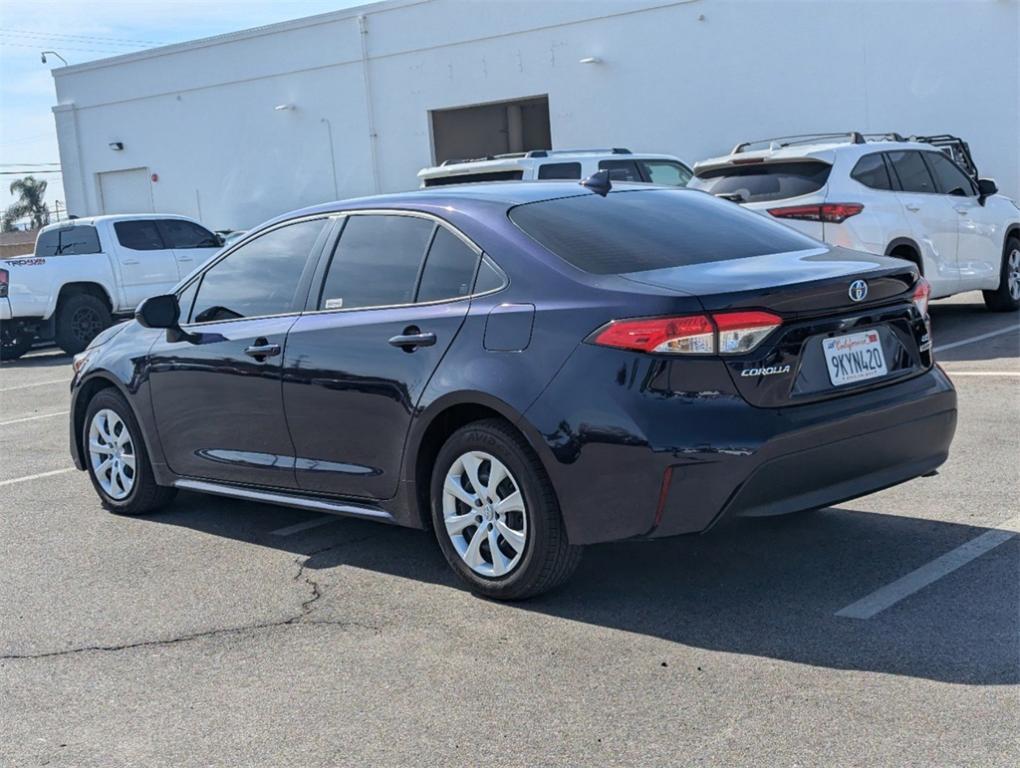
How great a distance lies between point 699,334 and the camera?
Answer: 14.9 feet

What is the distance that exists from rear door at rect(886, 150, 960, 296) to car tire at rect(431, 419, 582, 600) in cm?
761

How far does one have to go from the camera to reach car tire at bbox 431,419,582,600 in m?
4.81

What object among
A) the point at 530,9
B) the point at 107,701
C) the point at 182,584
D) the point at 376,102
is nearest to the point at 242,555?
the point at 182,584

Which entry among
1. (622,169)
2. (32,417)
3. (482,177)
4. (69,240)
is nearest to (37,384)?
(32,417)

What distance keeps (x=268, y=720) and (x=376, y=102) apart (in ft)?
82.5

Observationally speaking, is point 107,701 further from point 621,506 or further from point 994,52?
point 994,52

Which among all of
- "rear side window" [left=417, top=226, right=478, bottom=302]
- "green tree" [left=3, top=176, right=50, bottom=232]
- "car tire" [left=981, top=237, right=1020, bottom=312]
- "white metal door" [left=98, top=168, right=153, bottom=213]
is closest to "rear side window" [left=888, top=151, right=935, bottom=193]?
"car tire" [left=981, top=237, right=1020, bottom=312]

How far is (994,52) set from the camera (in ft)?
64.5

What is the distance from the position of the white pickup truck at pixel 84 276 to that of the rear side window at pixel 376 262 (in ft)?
40.2

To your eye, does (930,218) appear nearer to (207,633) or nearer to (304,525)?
(304,525)

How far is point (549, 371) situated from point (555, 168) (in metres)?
9.49

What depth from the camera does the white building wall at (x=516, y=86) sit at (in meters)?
20.3

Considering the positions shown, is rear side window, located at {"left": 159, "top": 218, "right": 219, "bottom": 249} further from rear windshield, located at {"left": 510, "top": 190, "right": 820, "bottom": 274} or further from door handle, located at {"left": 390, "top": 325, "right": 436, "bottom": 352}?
door handle, located at {"left": 390, "top": 325, "right": 436, "bottom": 352}

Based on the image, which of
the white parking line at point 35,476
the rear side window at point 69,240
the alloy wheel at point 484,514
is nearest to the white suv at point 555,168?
the rear side window at point 69,240
